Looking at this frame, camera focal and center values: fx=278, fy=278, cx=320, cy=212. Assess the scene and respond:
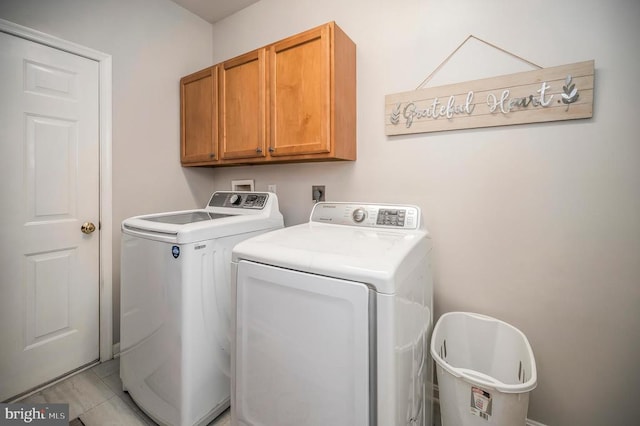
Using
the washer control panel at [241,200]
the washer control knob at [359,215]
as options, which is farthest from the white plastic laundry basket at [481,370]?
the washer control panel at [241,200]

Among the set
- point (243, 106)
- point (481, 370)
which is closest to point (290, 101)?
point (243, 106)

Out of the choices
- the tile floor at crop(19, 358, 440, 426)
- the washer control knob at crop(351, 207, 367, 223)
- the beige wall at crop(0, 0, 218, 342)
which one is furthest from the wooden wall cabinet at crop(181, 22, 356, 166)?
the tile floor at crop(19, 358, 440, 426)

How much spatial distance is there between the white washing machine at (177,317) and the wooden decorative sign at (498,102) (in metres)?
1.17

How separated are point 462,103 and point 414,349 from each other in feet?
4.06

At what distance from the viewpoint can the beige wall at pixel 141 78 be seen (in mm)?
1830

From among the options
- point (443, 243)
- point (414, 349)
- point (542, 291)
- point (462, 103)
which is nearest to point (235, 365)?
point (414, 349)

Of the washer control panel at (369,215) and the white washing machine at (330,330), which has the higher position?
the washer control panel at (369,215)

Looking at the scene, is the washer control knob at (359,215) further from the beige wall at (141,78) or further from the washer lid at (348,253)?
the beige wall at (141,78)

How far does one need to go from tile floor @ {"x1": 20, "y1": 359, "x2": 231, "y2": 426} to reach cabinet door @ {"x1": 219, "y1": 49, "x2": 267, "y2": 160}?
1.63 m

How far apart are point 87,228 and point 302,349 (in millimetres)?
1781

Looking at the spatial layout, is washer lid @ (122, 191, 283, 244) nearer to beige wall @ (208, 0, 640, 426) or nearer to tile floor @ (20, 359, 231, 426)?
beige wall @ (208, 0, 640, 426)

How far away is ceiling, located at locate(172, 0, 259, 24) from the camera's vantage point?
228 cm

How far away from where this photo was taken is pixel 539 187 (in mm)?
1337

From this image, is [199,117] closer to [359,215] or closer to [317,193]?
[317,193]
